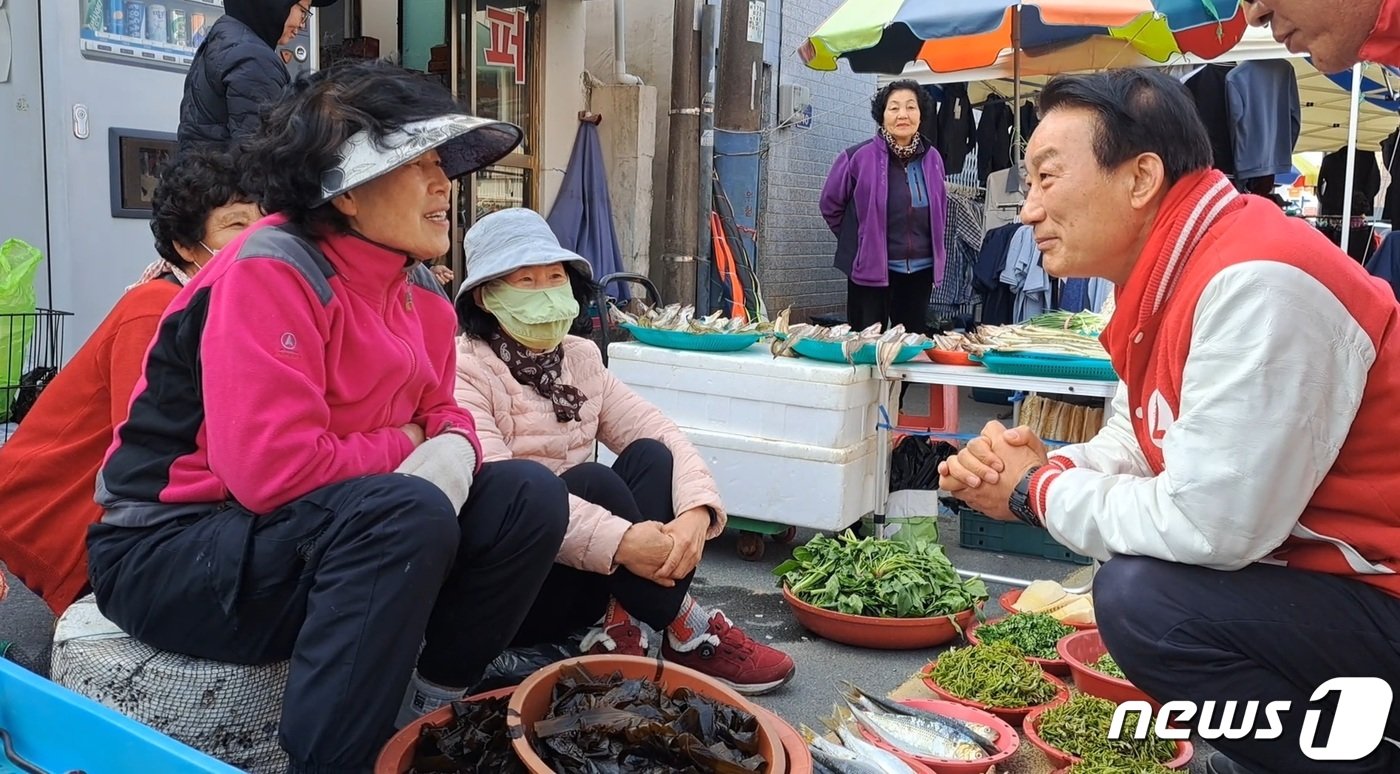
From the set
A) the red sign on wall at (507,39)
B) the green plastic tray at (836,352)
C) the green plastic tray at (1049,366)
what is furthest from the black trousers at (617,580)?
the red sign on wall at (507,39)

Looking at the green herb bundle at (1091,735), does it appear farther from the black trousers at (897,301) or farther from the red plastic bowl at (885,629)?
the black trousers at (897,301)

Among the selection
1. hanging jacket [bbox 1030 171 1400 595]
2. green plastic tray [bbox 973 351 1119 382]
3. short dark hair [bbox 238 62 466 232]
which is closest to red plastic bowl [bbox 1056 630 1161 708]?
hanging jacket [bbox 1030 171 1400 595]

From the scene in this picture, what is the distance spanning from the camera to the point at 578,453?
3357mm

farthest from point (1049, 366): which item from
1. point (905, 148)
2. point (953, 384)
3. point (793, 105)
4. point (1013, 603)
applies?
point (793, 105)

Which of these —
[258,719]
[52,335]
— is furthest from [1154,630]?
[52,335]

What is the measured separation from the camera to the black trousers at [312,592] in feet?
6.78

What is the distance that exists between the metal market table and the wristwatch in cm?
181

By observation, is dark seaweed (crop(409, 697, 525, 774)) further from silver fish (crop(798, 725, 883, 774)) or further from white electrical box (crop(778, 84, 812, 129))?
white electrical box (crop(778, 84, 812, 129))

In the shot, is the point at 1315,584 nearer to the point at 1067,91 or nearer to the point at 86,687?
the point at 1067,91

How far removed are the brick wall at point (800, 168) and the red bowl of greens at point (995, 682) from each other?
22.6 ft

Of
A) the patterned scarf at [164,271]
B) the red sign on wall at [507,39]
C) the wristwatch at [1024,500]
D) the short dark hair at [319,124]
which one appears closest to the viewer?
the short dark hair at [319,124]

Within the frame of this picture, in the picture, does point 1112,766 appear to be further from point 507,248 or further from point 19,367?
point 19,367

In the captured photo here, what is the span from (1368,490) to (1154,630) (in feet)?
1.57

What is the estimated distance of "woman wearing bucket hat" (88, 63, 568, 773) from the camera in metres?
2.08
